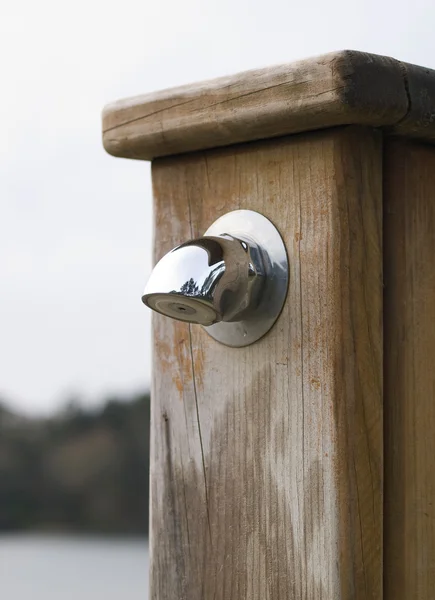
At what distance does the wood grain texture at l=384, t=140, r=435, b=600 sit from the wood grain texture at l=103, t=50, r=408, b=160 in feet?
0.20

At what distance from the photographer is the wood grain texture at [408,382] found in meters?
0.73

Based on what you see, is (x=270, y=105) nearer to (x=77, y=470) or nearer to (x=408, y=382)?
(x=408, y=382)

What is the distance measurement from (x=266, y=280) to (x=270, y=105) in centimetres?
13

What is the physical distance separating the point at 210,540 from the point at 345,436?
17cm

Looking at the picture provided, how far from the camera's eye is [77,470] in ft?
16.7

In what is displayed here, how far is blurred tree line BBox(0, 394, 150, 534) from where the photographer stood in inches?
190

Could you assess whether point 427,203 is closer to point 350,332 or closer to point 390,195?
point 390,195

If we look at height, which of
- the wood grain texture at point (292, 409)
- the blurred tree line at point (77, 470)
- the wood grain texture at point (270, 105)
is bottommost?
the blurred tree line at point (77, 470)

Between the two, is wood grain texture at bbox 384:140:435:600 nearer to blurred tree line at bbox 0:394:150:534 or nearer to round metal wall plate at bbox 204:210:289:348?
round metal wall plate at bbox 204:210:289:348

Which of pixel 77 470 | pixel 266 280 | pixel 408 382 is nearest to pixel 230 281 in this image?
pixel 266 280

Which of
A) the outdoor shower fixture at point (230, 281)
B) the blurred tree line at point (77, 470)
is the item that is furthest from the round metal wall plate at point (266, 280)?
the blurred tree line at point (77, 470)

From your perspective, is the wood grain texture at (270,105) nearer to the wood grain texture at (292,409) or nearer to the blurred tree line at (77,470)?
the wood grain texture at (292,409)

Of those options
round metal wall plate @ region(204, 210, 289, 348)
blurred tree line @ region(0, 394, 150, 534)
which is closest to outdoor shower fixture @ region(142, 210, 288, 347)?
round metal wall plate @ region(204, 210, 289, 348)

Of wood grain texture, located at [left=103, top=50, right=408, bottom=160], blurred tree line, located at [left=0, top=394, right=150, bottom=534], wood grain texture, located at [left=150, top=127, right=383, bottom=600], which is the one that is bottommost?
blurred tree line, located at [left=0, top=394, right=150, bottom=534]
